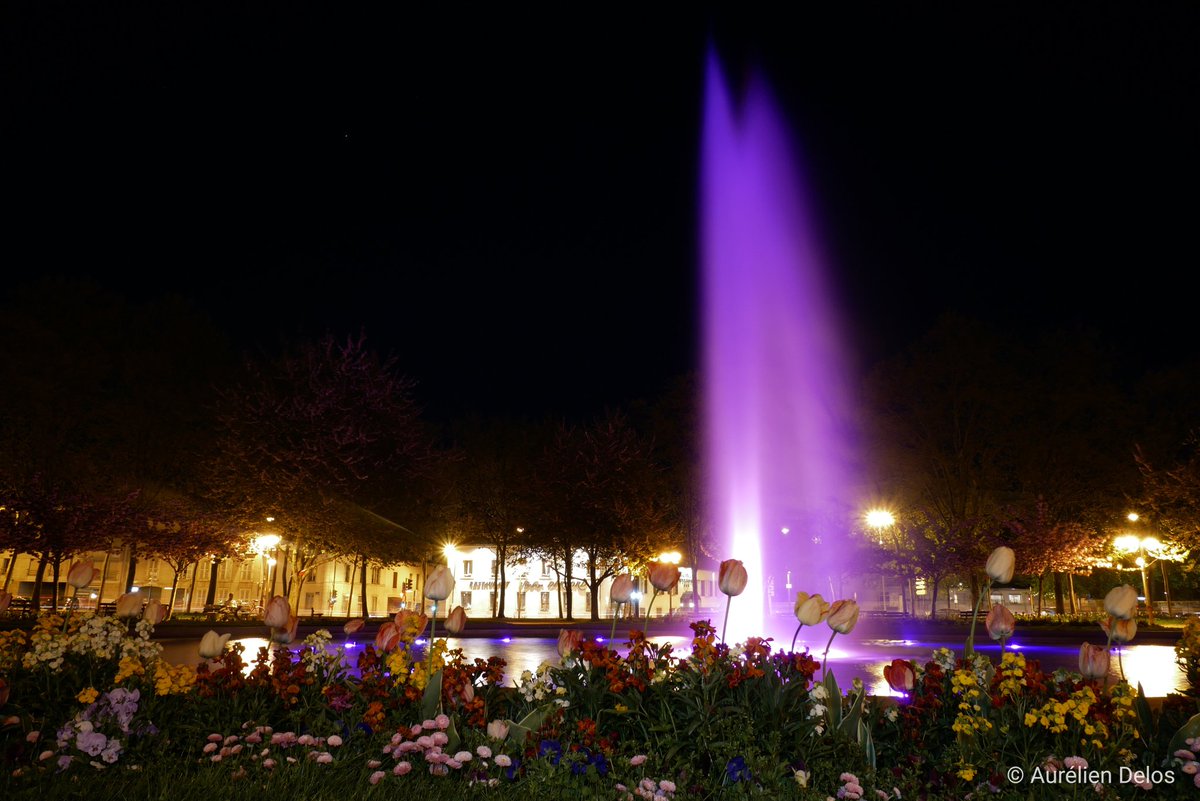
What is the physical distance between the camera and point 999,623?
6250 millimetres

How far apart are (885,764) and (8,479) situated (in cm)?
3367

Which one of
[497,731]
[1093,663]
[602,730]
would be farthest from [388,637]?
[1093,663]

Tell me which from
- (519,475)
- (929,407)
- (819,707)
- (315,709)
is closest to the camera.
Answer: (819,707)

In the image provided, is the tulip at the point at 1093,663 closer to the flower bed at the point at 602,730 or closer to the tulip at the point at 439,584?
the flower bed at the point at 602,730

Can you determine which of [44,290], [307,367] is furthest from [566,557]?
[44,290]

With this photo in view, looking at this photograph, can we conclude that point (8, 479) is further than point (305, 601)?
No

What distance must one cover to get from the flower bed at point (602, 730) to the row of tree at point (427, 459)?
26745mm

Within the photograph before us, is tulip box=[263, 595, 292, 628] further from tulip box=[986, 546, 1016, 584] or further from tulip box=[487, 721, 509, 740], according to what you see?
tulip box=[986, 546, 1016, 584]

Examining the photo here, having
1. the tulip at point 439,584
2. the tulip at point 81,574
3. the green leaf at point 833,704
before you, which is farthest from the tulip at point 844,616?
the tulip at point 81,574

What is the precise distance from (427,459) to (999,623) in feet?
99.9

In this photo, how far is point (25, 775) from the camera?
538 centimetres

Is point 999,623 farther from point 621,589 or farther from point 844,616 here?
point 621,589

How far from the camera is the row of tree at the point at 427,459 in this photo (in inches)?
1287

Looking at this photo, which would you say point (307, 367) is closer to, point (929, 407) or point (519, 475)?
point (519, 475)
